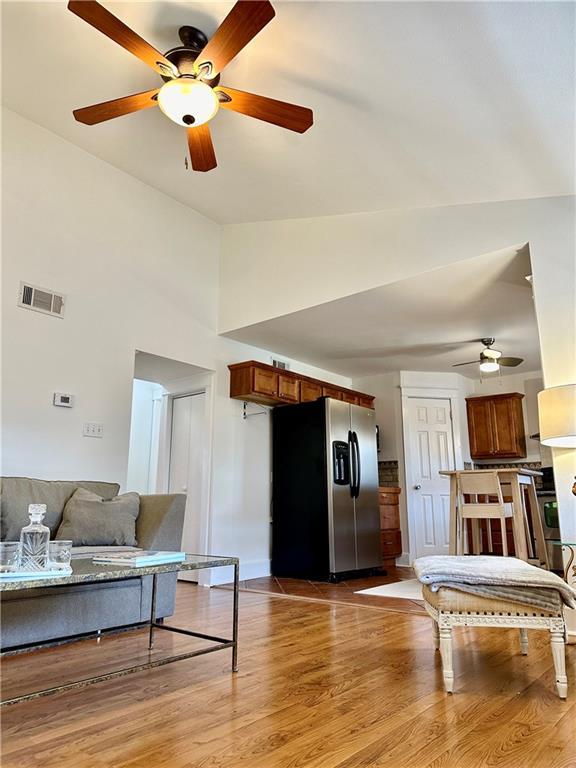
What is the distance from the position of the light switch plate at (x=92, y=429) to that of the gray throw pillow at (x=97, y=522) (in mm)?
824

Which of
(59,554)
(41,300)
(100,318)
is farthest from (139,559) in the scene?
(100,318)

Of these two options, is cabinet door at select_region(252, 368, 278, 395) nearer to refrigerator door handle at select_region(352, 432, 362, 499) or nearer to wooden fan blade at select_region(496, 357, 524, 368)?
refrigerator door handle at select_region(352, 432, 362, 499)

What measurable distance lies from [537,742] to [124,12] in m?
3.77

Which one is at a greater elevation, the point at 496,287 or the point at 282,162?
the point at 282,162

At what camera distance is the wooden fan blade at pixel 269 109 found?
2.62 meters

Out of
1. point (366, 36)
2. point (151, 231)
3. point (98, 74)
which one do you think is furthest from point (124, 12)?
point (151, 231)

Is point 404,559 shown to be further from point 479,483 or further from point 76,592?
point 76,592

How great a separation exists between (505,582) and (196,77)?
2871mm

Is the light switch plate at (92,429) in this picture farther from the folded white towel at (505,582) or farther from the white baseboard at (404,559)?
the white baseboard at (404,559)

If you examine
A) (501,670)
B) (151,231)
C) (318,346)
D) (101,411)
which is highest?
(151,231)

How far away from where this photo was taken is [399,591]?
14.4 ft

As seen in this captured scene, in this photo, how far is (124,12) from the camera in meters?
2.74

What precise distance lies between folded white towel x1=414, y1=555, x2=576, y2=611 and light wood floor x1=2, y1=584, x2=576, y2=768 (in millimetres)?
366

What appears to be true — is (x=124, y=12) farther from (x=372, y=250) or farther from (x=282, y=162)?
(x=372, y=250)
